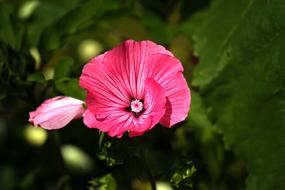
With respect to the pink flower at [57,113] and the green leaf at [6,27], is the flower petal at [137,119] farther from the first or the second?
the green leaf at [6,27]

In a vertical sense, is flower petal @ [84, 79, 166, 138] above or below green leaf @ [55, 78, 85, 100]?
above

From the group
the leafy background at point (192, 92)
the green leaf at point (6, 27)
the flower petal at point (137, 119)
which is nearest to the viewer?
the flower petal at point (137, 119)

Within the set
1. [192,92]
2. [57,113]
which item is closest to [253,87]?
[192,92]

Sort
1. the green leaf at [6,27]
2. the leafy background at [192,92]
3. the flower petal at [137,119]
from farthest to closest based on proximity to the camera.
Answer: the green leaf at [6,27], the leafy background at [192,92], the flower petal at [137,119]

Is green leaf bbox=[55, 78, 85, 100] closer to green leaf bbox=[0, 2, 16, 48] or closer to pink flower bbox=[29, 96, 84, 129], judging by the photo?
pink flower bbox=[29, 96, 84, 129]

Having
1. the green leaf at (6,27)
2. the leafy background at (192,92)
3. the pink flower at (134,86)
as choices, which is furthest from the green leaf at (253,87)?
the green leaf at (6,27)

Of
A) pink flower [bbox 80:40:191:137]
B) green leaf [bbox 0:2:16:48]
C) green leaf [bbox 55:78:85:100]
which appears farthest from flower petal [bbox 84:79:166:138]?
green leaf [bbox 0:2:16:48]

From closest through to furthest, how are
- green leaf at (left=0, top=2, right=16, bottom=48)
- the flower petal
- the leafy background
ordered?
the flower petal
the leafy background
green leaf at (left=0, top=2, right=16, bottom=48)
